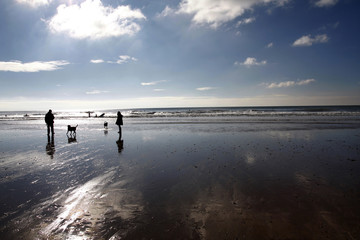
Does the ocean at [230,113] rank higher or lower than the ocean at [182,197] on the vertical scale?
higher

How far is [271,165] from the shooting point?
855 centimetres

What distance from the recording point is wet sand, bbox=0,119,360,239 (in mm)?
4164

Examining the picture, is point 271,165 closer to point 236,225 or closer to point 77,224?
point 236,225

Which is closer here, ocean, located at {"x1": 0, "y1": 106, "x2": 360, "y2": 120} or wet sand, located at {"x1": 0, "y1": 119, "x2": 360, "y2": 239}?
wet sand, located at {"x1": 0, "y1": 119, "x2": 360, "y2": 239}

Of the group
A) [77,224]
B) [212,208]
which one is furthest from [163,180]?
[77,224]

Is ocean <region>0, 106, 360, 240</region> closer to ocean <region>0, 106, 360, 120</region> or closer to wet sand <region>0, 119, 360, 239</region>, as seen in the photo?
wet sand <region>0, 119, 360, 239</region>

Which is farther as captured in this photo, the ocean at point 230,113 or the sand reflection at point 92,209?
the ocean at point 230,113

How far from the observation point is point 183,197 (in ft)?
18.5

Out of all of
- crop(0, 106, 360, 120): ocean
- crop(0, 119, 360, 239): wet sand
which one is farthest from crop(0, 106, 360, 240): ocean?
crop(0, 106, 360, 120): ocean

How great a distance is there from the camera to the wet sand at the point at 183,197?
4.16 meters

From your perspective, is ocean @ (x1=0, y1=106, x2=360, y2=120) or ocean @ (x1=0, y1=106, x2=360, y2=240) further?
ocean @ (x1=0, y1=106, x2=360, y2=120)

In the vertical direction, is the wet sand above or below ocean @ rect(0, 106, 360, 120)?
below

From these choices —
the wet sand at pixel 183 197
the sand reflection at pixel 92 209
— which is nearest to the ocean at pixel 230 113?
the wet sand at pixel 183 197

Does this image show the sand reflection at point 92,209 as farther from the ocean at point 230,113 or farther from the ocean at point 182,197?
the ocean at point 230,113
